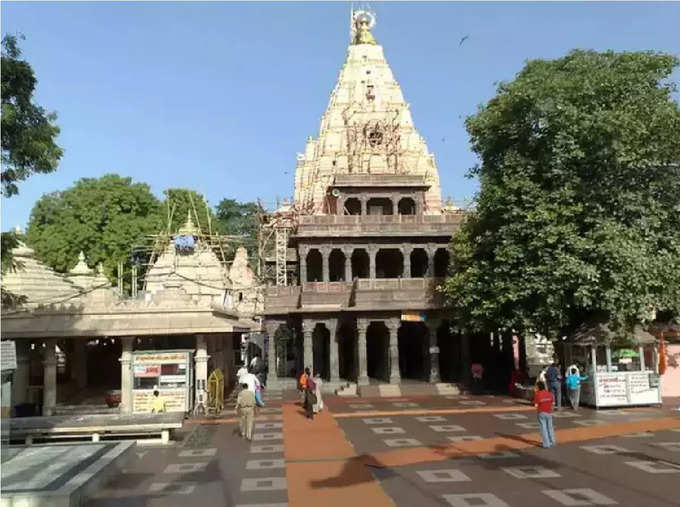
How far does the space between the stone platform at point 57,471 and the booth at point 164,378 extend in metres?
7.39

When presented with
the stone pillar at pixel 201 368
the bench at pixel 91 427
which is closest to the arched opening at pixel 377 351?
the stone pillar at pixel 201 368

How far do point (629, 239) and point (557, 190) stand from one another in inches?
118

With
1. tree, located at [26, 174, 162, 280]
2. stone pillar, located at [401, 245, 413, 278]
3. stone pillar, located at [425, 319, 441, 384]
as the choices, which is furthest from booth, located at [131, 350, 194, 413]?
tree, located at [26, 174, 162, 280]

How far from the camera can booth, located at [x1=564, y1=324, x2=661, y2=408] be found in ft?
73.1

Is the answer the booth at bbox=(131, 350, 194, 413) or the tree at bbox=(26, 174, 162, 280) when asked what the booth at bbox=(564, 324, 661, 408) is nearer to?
the booth at bbox=(131, 350, 194, 413)

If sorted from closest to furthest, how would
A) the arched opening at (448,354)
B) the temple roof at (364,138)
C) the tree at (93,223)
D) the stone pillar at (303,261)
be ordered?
the arched opening at (448,354) < the stone pillar at (303,261) < the temple roof at (364,138) < the tree at (93,223)

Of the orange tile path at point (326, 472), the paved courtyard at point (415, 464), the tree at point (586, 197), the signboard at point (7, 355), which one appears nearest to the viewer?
the orange tile path at point (326, 472)

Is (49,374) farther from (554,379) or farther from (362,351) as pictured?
(554,379)

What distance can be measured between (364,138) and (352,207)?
9.40 m

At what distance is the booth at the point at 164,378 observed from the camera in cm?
2142

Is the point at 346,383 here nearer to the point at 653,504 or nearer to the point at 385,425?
the point at 385,425

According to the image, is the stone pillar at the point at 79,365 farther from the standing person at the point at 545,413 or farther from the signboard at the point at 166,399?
the standing person at the point at 545,413

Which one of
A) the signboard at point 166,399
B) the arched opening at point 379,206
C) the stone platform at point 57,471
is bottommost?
the stone platform at point 57,471

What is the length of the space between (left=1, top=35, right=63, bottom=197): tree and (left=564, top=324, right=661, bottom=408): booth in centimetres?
1796
